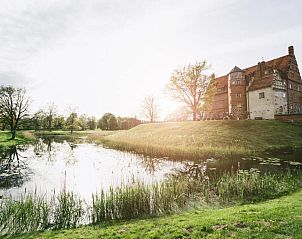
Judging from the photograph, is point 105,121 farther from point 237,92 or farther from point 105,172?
point 105,172

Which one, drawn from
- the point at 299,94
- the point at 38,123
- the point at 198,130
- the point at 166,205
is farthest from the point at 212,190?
the point at 38,123

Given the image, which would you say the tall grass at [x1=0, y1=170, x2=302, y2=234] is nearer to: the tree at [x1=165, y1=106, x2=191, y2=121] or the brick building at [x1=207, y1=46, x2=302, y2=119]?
the brick building at [x1=207, y1=46, x2=302, y2=119]

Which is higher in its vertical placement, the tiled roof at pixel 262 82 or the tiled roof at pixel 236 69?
the tiled roof at pixel 236 69

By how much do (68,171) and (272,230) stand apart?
16818mm

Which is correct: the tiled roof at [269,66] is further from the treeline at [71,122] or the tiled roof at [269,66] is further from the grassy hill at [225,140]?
the treeline at [71,122]

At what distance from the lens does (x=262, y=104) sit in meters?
45.8

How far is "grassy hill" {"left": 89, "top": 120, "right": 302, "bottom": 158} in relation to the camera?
1050 inches

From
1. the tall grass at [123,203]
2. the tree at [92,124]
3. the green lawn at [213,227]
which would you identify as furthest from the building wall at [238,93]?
the tree at [92,124]

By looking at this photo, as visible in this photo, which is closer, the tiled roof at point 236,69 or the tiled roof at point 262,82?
the tiled roof at point 262,82

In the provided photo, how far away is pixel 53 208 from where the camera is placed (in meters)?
10.2

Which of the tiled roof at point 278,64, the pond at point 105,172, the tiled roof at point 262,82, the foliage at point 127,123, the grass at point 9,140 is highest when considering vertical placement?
the tiled roof at point 278,64

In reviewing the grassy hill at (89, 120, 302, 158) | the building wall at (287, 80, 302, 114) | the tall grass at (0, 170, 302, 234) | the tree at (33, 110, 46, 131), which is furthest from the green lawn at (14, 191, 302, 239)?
the tree at (33, 110, 46, 131)

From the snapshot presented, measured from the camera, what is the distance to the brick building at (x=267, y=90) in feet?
147

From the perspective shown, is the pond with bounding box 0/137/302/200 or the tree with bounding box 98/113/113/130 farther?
the tree with bounding box 98/113/113/130
